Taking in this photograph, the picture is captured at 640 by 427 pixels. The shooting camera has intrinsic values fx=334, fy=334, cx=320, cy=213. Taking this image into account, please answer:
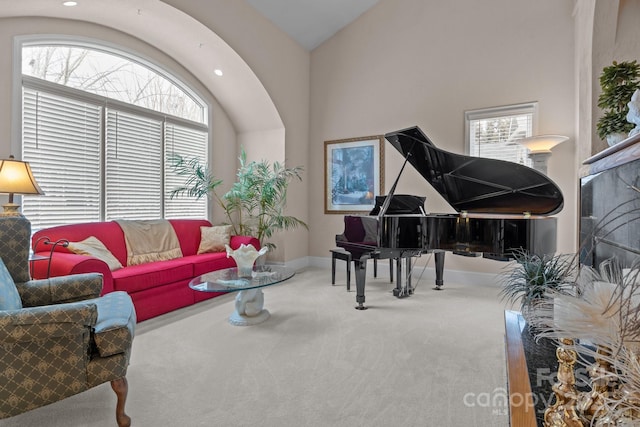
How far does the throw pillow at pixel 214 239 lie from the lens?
181 inches

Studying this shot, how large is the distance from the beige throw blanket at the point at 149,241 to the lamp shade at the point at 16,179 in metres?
1.37

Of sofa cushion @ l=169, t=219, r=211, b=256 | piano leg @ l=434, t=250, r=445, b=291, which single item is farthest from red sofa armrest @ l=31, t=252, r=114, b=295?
piano leg @ l=434, t=250, r=445, b=291

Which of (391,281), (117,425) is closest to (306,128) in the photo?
(391,281)

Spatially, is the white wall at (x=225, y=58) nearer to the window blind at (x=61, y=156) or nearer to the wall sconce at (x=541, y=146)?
the window blind at (x=61, y=156)

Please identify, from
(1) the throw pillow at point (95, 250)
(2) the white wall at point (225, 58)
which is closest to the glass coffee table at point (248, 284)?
(1) the throw pillow at point (95, 250)

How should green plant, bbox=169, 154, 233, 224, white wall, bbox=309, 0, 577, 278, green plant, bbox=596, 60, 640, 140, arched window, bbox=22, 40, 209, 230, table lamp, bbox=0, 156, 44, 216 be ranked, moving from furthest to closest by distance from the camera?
green plant, bbox=169, 154, 233, 224
white wall, bbox=309, 0, 577, 278
arched window, bbox=22, 40, 209, 230
green plant, bbox=596, 60, 640, 140
table lamp, bbox=0, 156, 44, 216

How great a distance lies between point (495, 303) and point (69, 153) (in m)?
5.09

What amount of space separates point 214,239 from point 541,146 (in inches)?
171

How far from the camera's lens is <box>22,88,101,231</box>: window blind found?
3.41 metres

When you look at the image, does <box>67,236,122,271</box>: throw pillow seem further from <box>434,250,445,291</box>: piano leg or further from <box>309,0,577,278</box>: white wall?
<box>434,250,445,291</box>: piano leg

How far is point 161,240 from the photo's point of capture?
4211 mm

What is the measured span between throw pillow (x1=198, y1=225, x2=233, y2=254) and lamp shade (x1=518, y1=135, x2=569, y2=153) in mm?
4065

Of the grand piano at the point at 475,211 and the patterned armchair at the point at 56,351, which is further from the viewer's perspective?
the grand piano at the point at 475,211

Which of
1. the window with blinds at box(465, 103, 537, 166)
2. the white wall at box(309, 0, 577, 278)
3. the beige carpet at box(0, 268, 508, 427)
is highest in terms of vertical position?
the white wall at box(309, 0, 577, 278)
